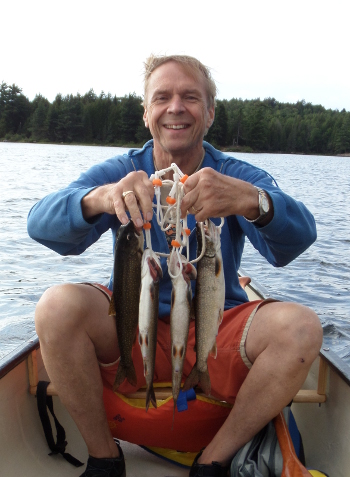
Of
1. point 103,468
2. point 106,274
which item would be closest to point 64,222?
point 103,468

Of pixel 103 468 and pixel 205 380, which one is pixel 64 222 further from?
pixel 103 468

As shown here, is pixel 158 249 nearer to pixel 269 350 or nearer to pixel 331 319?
pixel 269 350

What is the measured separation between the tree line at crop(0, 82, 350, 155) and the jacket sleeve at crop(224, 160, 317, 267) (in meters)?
78.1

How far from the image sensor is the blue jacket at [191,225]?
8.37 ft

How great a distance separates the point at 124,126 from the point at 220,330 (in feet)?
289

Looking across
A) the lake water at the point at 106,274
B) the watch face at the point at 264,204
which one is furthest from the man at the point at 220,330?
the lake water at the point at 106,274

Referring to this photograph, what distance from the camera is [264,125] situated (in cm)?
9169

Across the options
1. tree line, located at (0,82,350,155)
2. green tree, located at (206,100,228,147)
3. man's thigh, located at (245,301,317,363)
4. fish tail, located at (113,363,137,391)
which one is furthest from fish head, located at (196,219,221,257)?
tree line, located at (0,82,350,155)

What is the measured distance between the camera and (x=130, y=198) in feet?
7.12

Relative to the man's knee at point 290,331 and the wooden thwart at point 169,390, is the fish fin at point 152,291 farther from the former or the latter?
the wooden thwart at point 169,390

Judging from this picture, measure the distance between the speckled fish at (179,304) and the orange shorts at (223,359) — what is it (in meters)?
0.43

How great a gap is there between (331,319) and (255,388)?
617 cm

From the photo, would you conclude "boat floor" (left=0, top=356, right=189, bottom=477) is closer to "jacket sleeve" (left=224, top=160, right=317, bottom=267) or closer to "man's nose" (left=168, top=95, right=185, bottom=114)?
"jacket sleeve" (left=224, top=160, right=317, bottom=267)

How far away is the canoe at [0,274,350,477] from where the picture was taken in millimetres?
2826
